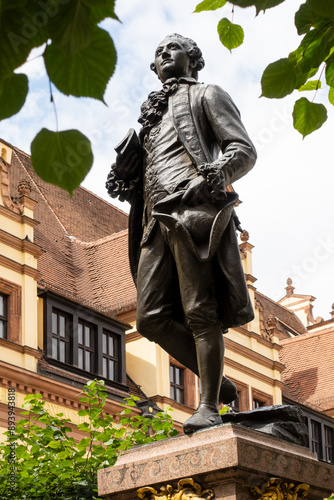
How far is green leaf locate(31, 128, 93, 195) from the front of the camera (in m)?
2.10

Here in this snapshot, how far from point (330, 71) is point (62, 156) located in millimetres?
1875

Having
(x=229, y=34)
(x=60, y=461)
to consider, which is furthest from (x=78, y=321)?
(x=229, y=34)

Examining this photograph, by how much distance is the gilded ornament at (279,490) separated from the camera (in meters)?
4.22

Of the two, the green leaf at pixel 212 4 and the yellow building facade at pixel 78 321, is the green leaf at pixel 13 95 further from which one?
the yellow building facade at pixel 78 321

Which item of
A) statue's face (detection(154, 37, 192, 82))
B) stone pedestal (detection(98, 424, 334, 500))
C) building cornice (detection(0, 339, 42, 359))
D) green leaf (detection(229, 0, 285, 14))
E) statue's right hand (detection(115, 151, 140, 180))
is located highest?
building cornice (detection(0, 339, 42, 359))

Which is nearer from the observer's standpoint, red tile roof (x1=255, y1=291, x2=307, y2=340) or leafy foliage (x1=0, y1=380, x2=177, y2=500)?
leafy foliage (x1=0, y1=380, x2=177, y2=500)

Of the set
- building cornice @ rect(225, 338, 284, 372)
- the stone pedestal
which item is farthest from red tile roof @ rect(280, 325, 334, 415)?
the stone pedestal

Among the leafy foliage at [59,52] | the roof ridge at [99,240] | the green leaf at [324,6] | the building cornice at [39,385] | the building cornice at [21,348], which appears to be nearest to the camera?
the leafy foliage at [59,52]

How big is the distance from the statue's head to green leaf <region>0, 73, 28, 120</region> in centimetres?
314

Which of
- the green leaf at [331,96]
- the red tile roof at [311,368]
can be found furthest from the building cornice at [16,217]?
the green leaf at [331,96]

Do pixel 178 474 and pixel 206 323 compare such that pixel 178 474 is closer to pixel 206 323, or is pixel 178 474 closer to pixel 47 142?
pixel 206 323

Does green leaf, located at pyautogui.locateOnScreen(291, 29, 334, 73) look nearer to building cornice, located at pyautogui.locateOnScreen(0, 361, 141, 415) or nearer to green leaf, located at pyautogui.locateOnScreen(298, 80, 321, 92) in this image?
green leaf, located at pyautogui.locateOnScreen(298, 80, 321, 92)

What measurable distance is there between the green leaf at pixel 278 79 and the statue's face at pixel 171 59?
5.77 feet

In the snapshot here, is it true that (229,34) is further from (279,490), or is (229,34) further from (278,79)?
(279,490)
